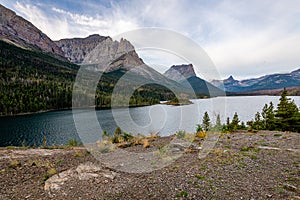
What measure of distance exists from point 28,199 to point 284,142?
17.1 metres

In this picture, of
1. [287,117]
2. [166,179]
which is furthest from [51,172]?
[287,117]

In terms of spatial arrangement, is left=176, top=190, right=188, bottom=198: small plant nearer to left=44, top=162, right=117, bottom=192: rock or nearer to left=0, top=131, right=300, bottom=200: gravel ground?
left=0, top=131, right=300, bottom=200: gravel ground

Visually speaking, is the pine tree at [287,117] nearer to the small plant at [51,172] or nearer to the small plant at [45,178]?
the small plant at [51,172]

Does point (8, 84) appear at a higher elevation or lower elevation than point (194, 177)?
higher

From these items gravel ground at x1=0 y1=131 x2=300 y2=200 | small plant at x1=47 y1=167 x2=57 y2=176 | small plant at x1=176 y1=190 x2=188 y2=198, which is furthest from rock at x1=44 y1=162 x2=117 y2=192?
small plant at x1=176 y1=190 x2=188 y2=198

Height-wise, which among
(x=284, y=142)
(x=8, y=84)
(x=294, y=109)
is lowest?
(x=284, y=142)

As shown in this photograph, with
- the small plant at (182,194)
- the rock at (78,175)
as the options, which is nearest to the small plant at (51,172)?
the rock at (78,175)

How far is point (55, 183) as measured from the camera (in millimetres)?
7438

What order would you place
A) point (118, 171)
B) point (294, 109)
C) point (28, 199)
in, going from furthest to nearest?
1. point (294, 109)
2. point (118, 171)
3. point (28, 199)

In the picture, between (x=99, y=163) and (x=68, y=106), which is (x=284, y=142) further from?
(x=68, y=106)

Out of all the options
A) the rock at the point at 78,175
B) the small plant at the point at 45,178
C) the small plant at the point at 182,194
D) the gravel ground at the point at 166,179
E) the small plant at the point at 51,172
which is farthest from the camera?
the small plant at the point at 51,172

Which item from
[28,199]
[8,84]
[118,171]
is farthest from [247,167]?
[8,84]

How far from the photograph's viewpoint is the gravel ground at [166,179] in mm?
6531

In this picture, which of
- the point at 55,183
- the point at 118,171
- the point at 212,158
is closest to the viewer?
the point at 55,183
